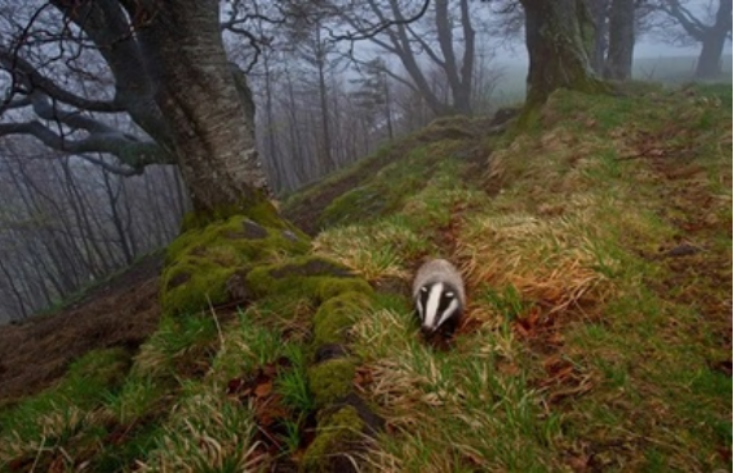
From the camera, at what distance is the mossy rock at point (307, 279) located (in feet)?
10.2

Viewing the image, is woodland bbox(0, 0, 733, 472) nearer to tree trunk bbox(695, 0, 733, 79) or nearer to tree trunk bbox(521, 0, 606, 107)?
tree trunk bbox(521, 0, 606, 107)

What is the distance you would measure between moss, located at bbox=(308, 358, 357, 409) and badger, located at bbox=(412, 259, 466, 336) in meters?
0.61

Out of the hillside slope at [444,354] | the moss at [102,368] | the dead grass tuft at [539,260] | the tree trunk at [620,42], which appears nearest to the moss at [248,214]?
the hillside slope at [444,354]

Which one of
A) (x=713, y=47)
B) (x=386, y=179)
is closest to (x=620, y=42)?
(x=386, y=179)

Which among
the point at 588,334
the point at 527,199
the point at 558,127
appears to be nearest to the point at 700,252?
the point at 588,334

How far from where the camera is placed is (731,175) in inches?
152

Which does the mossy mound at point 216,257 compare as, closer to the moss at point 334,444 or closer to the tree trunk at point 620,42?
the moss at point 334,444

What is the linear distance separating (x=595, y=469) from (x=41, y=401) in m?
3.50

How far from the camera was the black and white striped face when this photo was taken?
2.65 metres

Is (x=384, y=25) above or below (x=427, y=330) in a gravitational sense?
above

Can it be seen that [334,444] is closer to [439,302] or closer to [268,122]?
[439,302]

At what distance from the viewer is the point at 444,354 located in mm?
2455

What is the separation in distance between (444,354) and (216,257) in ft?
7.73

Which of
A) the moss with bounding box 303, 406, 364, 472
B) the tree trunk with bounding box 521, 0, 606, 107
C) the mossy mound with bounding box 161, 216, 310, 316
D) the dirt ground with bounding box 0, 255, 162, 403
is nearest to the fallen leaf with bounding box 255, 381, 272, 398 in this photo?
the moss with bounding box 303, 406, 364, 472
